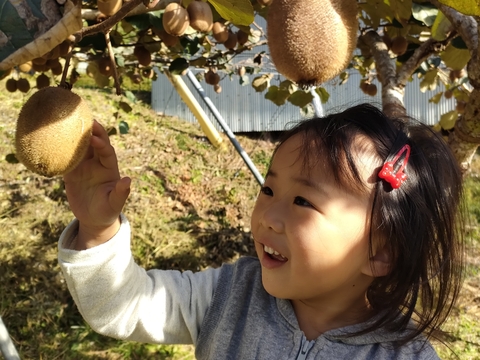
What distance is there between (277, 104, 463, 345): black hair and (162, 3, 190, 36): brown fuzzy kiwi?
0.94 ft

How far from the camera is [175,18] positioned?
751mm

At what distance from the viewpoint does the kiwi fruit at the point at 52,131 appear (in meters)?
0.69

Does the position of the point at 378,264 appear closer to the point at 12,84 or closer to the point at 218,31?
the point at 218,31

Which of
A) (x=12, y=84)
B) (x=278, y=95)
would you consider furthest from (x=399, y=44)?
(x=12, y=84)

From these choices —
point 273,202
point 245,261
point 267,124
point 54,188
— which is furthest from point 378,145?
point 267,124

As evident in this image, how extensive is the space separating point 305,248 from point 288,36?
319 mm

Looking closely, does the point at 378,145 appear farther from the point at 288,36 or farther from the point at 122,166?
the point at 122,166

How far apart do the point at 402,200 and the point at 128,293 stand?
0.50 m

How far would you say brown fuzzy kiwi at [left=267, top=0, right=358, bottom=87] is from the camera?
2.01ft

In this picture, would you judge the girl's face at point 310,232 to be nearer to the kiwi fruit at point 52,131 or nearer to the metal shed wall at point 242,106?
the kiwi fruit at point 52,131

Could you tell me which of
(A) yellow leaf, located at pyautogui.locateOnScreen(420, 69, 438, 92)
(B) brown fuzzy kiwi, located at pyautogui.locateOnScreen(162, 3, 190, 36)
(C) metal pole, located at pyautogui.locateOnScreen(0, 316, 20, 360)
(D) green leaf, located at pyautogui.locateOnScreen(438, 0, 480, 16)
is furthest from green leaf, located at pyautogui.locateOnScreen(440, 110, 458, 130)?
(C) metal pole, located at pyautogui.locateOnScreen(0, 316, 20, 360)

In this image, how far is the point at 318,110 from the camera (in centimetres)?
199

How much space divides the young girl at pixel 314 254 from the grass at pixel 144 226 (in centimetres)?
118

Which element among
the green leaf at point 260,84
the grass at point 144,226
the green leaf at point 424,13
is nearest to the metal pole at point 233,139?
the grass at point 144,226
